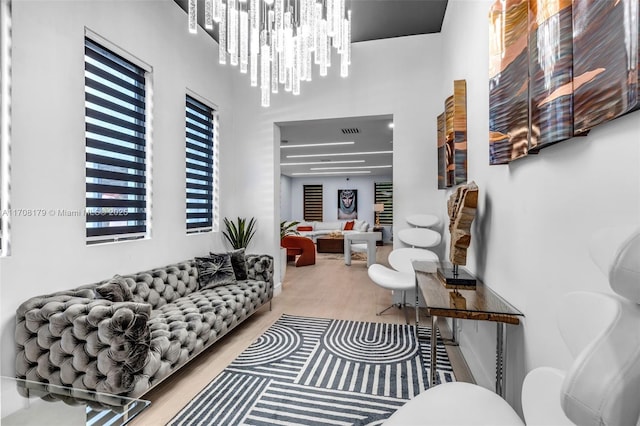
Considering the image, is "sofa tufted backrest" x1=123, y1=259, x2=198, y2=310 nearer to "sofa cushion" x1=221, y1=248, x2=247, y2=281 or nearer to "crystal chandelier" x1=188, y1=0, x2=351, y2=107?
"sofa cushion" x1=221, y1=248, x2=247, y2=281

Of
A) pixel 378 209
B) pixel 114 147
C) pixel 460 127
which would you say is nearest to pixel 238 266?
pixel 114 147

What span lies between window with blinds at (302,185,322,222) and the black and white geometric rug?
9.67m

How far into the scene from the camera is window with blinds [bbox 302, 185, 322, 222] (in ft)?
42.0

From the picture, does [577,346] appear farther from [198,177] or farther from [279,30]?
[198,177]

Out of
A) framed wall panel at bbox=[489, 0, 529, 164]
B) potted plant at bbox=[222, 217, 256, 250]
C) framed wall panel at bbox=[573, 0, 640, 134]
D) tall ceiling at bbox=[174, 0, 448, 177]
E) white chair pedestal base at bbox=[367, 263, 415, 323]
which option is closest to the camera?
framed wall panel at bbox=[573, 0, 640, 134]

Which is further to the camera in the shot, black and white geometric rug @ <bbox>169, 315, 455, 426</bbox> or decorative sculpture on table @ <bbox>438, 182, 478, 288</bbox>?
decorative sculpture on table @ <bbox>438, 182, 478, 288</bbox>

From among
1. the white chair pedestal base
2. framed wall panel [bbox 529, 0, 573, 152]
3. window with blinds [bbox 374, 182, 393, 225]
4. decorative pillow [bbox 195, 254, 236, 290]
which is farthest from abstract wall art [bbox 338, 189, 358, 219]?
framed wall panel [bbox 529, 0, 573, 152]

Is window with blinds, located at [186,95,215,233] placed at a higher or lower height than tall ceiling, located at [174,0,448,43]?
lower

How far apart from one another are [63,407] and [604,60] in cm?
238

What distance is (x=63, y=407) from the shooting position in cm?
137

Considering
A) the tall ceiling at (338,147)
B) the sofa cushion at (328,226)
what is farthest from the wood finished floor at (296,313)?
the sofa cushion at (328,226)

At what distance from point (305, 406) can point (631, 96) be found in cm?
206

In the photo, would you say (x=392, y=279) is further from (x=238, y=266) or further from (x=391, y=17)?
(x=391, y=17)

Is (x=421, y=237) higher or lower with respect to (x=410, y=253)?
higher
